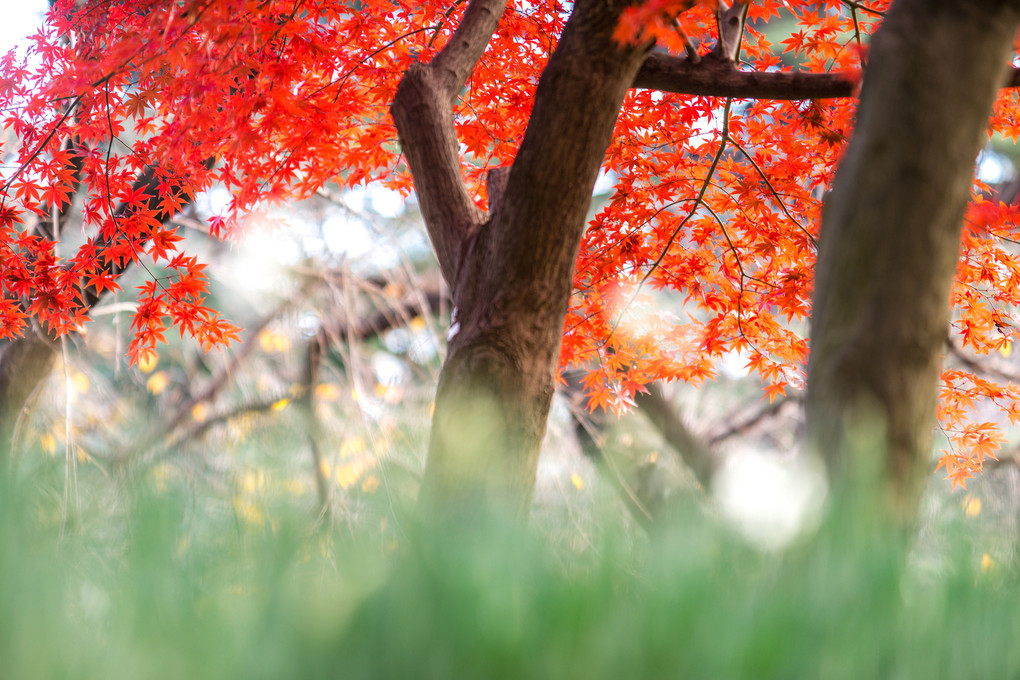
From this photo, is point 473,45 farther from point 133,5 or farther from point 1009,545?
point 1009,545

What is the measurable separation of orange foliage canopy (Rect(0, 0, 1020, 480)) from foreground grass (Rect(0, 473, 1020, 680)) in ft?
8.81

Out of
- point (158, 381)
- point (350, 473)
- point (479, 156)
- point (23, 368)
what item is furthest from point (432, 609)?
point (158, 381)

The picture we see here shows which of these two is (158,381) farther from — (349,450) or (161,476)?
(161,476)

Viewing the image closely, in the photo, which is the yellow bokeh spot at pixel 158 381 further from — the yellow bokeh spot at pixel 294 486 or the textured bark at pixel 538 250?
the yellow bokeh spot at pixel 294 486

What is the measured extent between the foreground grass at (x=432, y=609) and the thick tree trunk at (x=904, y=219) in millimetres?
1047

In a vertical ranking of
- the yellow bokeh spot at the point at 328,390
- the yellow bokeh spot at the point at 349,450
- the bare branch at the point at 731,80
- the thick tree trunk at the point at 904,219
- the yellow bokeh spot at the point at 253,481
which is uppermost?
the bare branch at the point at 731,80

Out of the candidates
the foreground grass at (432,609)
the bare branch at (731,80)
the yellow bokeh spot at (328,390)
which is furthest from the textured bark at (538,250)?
the yellow bokeh spot at (328,390)

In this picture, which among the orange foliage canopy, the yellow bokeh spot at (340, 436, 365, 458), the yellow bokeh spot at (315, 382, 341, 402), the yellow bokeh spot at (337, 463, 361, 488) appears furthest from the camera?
the yellow bokeh spot at (315, 382, 341, 402)

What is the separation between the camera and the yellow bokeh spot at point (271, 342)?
19.8 feet

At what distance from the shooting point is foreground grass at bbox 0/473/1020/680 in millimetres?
434

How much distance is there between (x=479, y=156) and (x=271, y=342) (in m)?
3.09

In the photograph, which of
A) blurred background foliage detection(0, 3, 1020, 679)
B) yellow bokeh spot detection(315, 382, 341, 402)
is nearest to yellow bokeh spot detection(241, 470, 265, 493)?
blurred background foliage detection(0, 3, 1020, 679)

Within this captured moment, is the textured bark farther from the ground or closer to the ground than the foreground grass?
farther from the ground

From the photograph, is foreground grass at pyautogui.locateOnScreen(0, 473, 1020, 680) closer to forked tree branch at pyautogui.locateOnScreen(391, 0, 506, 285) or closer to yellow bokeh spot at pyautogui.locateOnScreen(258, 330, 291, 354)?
forked tree branch at pyautogui.locateOnScreen(391, 0, 506, 285)
